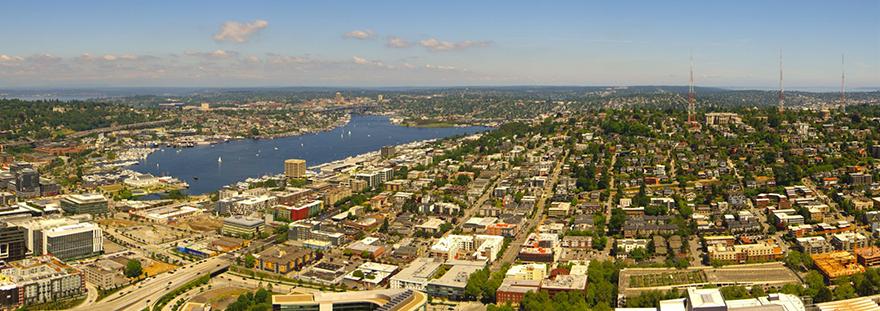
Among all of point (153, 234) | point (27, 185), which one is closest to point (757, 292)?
point (153, 234)

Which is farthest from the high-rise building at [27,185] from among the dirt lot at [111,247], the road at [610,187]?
the road at [610,187]

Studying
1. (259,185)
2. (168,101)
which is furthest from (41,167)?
(168,101)

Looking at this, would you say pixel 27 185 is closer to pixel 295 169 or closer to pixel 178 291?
pixel 295 169

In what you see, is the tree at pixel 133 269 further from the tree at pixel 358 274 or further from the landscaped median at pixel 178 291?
the tree at pixel 358 274

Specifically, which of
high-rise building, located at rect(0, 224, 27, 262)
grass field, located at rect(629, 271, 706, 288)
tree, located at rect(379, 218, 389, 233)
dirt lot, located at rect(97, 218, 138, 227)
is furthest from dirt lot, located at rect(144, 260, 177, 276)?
grass field, located at rect(629, 271, 706, 288)

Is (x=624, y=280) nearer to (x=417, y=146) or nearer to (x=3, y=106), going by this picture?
(x=417, y=146)

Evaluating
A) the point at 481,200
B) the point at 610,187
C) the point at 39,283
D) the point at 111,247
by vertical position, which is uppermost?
the point at 610,187
